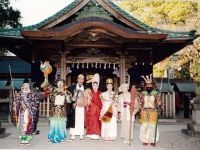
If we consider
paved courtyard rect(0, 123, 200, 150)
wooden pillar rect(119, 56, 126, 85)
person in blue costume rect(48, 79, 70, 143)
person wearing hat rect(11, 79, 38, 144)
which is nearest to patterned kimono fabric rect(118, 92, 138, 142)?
paved courtyard rect(0, 123, 200, 150)

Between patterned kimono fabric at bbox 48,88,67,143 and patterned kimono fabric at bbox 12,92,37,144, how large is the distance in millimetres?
525

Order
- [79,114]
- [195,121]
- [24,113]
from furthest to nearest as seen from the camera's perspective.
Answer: [195,121], [79,114], [24,113]

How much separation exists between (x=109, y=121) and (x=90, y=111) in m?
0.60

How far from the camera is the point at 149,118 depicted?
31.5ft

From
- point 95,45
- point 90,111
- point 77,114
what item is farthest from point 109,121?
point 95,45

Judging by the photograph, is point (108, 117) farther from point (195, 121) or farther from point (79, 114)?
point (195, 121)

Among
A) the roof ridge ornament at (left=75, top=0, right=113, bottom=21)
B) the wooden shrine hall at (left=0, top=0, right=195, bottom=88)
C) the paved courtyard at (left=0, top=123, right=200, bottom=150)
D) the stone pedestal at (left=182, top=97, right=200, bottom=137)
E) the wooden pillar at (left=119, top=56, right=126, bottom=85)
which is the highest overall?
the roof ridge ornament at (left=75, top=0, right=113, bottom=21)

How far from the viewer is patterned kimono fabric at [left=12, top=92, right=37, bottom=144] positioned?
371 inches

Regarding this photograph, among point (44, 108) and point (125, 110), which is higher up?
point (125, 110)

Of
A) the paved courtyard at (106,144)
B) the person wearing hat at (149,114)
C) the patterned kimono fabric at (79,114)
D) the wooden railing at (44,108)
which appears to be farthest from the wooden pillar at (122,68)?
the person wearing hat at (149,114)

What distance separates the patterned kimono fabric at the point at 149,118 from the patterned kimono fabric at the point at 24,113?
276 cm

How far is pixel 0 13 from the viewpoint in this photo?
2081 cm

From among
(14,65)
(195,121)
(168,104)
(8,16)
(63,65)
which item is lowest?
(195,121)

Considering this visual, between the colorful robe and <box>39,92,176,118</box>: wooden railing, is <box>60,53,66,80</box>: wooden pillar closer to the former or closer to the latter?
<box>39,92,176,118</box>: wooden railing
